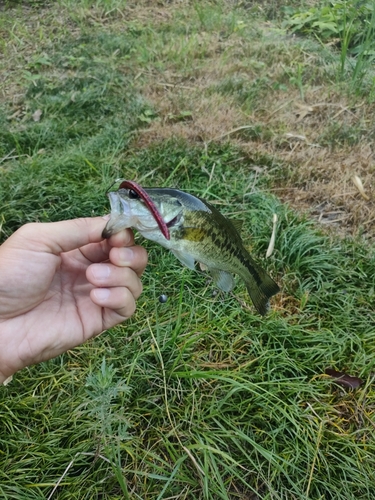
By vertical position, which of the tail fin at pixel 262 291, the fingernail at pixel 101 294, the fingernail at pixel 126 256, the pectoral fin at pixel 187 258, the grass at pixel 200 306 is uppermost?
the pectoral fin at pixel 187 258

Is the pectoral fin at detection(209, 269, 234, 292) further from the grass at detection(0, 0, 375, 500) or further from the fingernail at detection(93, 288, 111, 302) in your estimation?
the grass at detection(0, 0, 375, 500)

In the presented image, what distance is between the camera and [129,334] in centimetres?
269

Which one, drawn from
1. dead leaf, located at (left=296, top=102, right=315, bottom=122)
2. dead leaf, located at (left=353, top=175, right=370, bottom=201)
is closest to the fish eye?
dead leaf, located at (left=353, top=175, right=370, bottom=201)

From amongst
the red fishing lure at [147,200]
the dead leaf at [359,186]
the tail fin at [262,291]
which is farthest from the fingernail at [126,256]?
the dead leaf at [359,186]

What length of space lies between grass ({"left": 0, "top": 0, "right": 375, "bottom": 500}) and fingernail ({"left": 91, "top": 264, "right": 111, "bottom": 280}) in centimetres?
34

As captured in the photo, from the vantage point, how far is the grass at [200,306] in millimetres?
2141

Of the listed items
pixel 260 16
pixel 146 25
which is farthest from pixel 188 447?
pixel 260 16

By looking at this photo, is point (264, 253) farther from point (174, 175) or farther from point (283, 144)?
point (283, 144)

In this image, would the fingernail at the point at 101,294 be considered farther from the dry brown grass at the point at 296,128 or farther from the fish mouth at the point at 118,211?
the dry brown grass at the point at 296,128

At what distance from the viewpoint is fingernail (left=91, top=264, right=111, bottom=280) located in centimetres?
173

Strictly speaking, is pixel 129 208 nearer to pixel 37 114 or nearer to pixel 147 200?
pixel 147 200

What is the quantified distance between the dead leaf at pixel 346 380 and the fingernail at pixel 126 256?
1369mm

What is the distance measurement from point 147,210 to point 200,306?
143cm

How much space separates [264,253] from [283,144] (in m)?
1.44
